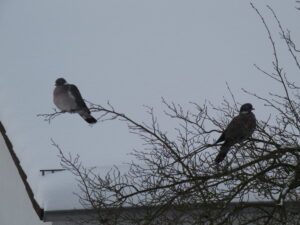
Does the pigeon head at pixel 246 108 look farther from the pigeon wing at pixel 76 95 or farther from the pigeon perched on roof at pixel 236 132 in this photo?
the pigeon wing at pixel 76 95

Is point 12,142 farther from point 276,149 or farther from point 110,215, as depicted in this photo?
point 276,149

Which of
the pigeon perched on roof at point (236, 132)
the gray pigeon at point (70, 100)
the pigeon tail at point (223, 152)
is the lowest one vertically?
the pigeon tail at point (223, 152)

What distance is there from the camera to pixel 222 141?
762 centimetres

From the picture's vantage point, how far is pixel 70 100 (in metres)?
10.9

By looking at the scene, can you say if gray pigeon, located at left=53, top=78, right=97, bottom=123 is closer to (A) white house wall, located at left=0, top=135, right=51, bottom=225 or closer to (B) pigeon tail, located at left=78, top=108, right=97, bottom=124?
(B) pigeon tail, located at left=78, top=108, right=97, bottom=124

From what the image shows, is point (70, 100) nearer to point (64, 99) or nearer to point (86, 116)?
point (64, 99)

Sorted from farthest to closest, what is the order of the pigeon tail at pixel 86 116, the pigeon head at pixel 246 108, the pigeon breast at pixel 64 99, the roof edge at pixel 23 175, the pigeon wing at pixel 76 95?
1. the roof edge at pixel 23 175
2. the pigeon breast at pixel 64 99
3. the pigeon wing at pixel 76 95
4. the pigeon tail at pixel 86 116
5. the pigeon head at pixel 246 108

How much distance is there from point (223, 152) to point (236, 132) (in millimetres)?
218

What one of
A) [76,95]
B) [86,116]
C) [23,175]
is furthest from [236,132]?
[23,175]

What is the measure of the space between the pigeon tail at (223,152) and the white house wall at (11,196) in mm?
6496

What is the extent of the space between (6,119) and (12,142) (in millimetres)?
499

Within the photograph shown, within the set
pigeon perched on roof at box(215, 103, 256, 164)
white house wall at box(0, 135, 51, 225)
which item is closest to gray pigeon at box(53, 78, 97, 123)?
white house wall at box(0, 135, 51, 225)

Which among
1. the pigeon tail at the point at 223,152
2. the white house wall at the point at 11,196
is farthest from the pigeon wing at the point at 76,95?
the pigeon tail at the point at 223,152

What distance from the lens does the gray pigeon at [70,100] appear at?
413 inches
